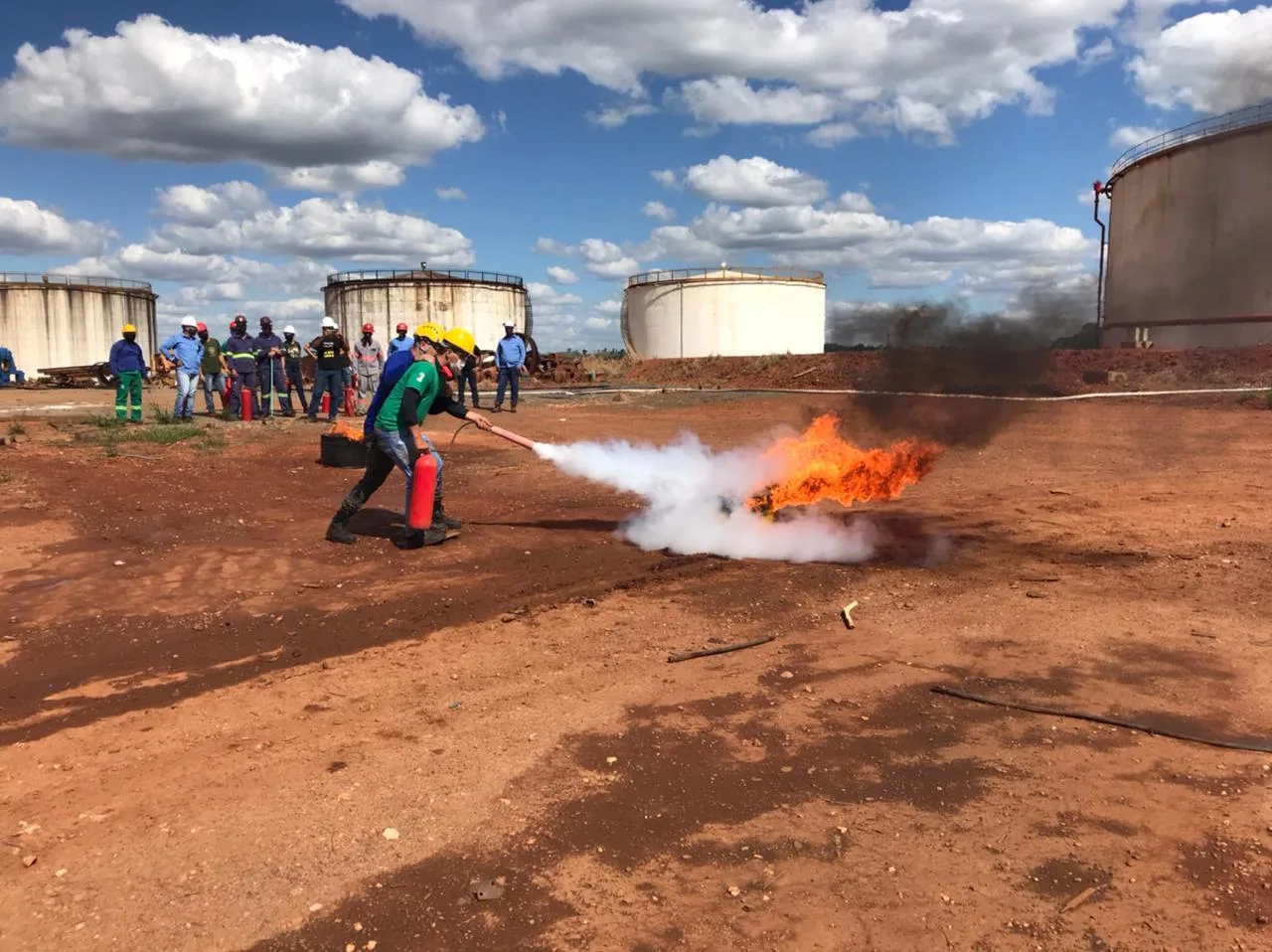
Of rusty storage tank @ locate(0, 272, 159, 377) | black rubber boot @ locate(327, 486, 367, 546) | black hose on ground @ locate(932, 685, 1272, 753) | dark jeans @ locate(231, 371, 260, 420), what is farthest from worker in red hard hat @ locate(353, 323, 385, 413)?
rusty storage tank @ locate(0, 272, 159, 377)

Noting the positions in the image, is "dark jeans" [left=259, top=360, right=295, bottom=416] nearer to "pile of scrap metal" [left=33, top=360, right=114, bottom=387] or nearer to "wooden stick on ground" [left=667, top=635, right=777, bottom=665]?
"wooden stick on ground" [left=667, top=635, right=777, bottom=665]

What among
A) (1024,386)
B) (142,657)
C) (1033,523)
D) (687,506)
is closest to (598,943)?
(142,657)

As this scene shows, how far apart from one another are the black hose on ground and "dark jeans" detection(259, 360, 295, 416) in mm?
15704

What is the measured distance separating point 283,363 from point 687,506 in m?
12.6

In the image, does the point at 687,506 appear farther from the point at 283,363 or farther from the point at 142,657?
the point at 283,363

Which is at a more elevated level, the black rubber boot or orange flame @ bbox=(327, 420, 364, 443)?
orange flame @ bbox=(327, 420, 364, 443)

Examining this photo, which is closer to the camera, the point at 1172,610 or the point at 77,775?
the point at 77,775

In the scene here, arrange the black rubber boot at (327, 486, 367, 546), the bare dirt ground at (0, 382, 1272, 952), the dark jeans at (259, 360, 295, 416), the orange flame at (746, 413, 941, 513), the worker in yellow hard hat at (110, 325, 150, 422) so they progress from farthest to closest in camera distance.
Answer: the dark jeans at (259, 360, 295, 416) → the worker in yellow hard hat at (110, 325, 150, 422) → the orange flame at (746, 413, 941, 513) → the black rubber boot at (327, 486, 367, 546) → the bare dirt ground at (0, 382, 1272, 952)

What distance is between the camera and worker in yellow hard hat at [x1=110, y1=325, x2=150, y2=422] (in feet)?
48.1

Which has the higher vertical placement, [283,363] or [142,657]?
[283,363]

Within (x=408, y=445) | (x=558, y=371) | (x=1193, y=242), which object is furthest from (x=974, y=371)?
(x=558, y=371)

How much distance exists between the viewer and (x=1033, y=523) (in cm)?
847

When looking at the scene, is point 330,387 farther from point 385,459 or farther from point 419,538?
point 419,538

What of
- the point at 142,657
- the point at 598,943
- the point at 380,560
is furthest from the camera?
the point at 380,560
